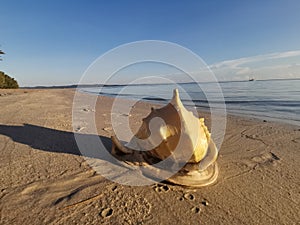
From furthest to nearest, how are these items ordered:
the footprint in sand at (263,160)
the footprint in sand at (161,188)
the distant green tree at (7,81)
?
1. the distant green tree at (7,81)
2. the footprint in sand at (263,160)
3. the footprint in sand at (161,188)

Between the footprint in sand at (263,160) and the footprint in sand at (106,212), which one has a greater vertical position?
the footprint in sand at (106,212)

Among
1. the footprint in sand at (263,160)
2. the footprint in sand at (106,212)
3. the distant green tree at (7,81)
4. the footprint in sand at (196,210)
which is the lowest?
the footprint in sand at (196,210)

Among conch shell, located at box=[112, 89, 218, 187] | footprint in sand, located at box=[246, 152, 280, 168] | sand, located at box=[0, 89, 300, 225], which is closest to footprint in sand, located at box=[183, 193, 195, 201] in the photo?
sand, located at box=[0, 89, 300, 225]

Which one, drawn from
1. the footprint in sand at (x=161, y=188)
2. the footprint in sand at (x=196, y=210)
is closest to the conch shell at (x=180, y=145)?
the footprint in sand at (x=161, y=188)

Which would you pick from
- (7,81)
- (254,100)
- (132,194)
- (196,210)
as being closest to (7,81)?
(7,81)

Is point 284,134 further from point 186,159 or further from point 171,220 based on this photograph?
point 171,220

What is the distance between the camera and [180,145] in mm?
2945

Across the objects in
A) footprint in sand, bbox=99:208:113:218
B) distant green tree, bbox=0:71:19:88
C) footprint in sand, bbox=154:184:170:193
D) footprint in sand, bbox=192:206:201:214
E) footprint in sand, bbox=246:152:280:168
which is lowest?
footprint in sand, bbox=192:206:201:214

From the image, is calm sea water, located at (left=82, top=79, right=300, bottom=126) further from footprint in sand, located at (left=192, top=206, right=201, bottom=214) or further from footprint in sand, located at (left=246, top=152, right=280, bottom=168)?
footprint in sand, located at (left=246, top=152, right=280, bottom=168)

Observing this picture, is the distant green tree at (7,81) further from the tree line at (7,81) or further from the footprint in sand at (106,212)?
the footprint in sand at (106,212)

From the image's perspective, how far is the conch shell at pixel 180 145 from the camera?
290cm

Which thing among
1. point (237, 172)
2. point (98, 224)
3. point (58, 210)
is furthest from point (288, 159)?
point (58, 210)

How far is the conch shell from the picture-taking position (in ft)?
9.52

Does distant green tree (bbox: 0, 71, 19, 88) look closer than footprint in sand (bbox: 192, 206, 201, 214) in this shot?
No
